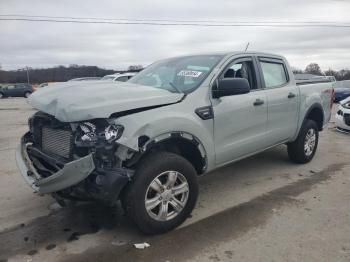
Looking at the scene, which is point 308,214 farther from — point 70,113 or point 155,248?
point 70,113

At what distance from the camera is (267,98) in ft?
16.8

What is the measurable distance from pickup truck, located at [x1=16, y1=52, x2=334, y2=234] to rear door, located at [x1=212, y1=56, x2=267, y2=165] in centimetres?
1

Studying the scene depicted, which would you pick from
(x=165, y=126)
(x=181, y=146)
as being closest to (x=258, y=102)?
(x=181, y=146)

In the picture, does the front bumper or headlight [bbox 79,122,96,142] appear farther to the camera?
headlight [bbox 79,122,96,142]

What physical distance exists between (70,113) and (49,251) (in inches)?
51.0

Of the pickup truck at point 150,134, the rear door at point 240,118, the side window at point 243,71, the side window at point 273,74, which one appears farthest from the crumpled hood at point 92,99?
the side window at point 273,74

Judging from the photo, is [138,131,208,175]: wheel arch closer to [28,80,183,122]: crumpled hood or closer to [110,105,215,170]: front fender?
[110,105,215,170]: front fender

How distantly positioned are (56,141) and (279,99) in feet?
10.4

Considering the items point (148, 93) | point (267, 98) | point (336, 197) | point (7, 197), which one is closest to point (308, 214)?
point (336, 197)

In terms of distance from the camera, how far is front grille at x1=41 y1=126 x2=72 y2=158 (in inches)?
140

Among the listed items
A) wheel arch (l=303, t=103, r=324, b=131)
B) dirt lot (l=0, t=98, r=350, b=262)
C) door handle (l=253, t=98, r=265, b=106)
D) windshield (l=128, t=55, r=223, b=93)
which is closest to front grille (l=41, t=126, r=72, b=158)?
dirt lot (l=0, t=98, r=350, b=262)

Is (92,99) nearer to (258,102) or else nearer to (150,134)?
(150,134)

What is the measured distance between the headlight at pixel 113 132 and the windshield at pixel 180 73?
1052 millimetres

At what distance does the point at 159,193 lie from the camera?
3.66 m
